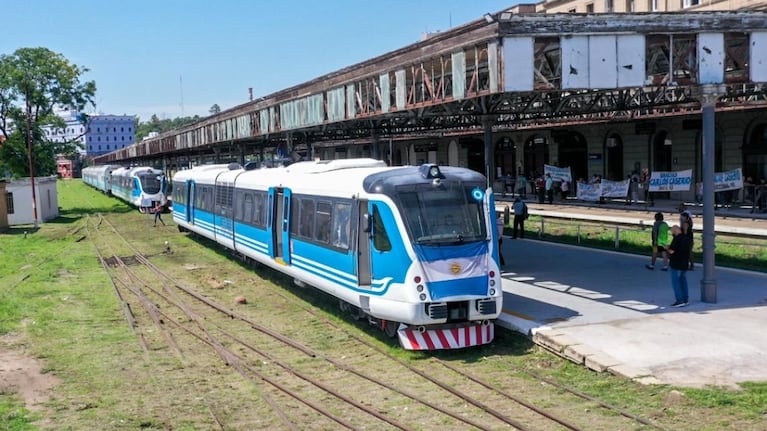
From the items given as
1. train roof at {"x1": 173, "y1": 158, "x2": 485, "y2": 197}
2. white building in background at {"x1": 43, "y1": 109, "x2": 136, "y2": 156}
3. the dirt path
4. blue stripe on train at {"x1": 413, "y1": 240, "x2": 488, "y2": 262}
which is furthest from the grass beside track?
white building in background at {"x1": 43, "y1": 109, "x2": 136, "y2": 156}

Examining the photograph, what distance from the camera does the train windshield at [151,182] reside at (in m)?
46.6

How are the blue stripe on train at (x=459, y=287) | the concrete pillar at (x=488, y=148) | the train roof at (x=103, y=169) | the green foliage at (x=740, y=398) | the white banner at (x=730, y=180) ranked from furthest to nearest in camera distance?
1. the train roof at (x=103, y=169)
2. the white banner at (x=730, y=180)
3. the concrete pillar at (x=488, y=148)
4. the blue stripe on train at (x=459, y=287)
5. the green foliage at (x=740, y=398)

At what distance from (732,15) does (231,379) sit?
10832 millimetres

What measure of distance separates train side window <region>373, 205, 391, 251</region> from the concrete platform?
8.31 feet

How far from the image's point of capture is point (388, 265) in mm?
11492

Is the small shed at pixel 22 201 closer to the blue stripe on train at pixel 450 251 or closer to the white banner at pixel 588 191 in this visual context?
the white banner at pixel 588 191

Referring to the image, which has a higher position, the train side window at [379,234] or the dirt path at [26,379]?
the train side window at [379,234]

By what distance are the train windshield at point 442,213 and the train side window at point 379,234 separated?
17.9 inches

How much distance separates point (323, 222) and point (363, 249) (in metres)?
1.87

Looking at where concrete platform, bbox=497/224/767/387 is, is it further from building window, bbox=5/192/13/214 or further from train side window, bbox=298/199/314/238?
building window, bbox=5/192/13/214

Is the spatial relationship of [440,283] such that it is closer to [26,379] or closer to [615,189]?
[26,379]

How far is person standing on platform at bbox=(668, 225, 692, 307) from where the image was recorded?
43.3 ft

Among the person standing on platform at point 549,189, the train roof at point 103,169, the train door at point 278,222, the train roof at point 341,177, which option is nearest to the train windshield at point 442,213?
the train roof at point 341,177

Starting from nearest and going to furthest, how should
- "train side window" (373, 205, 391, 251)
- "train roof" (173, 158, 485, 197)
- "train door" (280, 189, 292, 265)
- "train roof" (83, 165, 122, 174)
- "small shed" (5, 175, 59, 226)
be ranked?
1. "train side window" (373, 205, 391, 251)
2. "train roof" (173, 158, 485, 197)
3. "train door" (280, 189, 292, 265)
4. "small shed" (5, 175, 59, 226)
5. "train roof" (83, 165, 122, 174)
